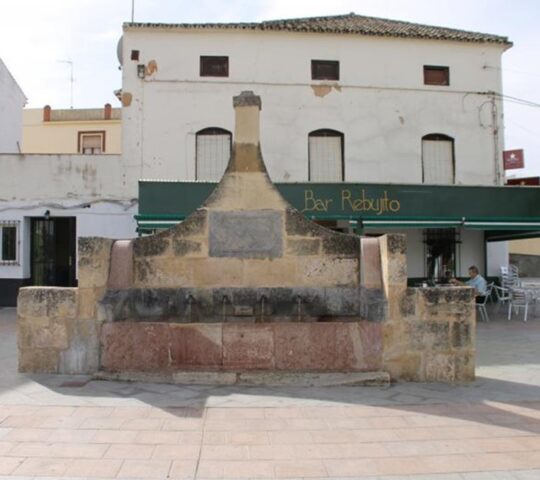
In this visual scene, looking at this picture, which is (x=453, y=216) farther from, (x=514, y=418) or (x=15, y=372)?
(x=15, y=372)

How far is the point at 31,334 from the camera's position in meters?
6.39

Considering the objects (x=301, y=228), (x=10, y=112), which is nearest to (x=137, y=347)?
(x=301, y=228)

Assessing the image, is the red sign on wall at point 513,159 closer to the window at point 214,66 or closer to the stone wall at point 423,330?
the window at point 214,66

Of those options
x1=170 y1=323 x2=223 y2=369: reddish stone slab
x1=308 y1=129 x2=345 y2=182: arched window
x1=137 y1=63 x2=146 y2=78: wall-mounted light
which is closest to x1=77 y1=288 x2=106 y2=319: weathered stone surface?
x1=170 y1=323 x2=223 y2=369: reddish stone slab

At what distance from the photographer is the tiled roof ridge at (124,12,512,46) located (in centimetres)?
1562

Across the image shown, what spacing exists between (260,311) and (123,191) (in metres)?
9.69

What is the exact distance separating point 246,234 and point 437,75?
12.2 m

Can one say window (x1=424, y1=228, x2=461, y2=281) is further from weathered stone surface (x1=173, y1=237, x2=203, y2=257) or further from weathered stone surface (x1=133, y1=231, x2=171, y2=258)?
weathered stone surface (x1=133, y1=231, x2=171, y2=258)

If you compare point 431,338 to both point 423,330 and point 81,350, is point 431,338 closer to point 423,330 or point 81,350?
point 423,330

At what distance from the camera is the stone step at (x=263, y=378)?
19.8 feet

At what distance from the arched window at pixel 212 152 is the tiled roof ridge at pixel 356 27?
9.94 ft

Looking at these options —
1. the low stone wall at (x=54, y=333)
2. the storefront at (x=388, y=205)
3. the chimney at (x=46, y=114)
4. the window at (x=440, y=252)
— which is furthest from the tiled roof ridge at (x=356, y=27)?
the chimney at (x=46, y=114)

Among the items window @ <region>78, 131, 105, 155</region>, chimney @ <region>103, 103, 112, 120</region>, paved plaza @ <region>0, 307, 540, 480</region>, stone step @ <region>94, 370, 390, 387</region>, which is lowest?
paved plaza @ <region>0, 307, 540, 480</region>

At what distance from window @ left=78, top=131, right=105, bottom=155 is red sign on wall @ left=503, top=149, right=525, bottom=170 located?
1977 cm
